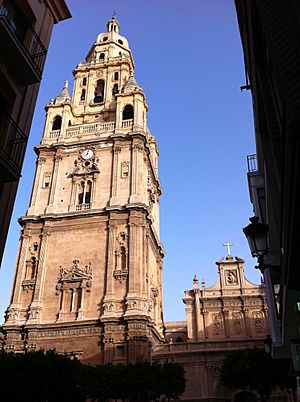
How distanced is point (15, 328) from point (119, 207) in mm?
10783

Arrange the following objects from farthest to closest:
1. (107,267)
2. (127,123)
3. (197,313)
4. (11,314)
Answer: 1. (197,313)
2. (127,123)
3. (107,267)
4. (11,314)

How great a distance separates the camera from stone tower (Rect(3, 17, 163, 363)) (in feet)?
89.4

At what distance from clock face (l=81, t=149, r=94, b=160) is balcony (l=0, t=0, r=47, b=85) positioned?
2381 centimetres

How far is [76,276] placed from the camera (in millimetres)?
29391

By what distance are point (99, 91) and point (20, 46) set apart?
114 ft

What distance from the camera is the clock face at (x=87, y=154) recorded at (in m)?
34.5

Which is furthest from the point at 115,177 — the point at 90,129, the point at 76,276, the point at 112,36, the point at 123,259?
the point at 112,36

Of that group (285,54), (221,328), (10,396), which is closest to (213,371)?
(221,328)

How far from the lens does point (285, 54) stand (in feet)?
15.6

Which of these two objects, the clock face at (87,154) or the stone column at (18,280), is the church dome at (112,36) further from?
the stone column at (18,280)

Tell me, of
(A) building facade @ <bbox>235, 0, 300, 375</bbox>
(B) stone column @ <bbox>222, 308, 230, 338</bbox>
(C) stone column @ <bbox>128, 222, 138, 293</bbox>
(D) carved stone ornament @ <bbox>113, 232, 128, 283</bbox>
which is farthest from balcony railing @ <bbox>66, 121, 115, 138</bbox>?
(A) building facade @ <bbox>235, 0, 300, 375</bbox>

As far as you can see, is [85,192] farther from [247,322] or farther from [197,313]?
[247,322]

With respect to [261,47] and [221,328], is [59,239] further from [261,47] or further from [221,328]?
[261,47]

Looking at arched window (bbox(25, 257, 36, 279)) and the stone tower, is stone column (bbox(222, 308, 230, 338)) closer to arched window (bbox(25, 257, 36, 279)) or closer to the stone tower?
the stone tower
